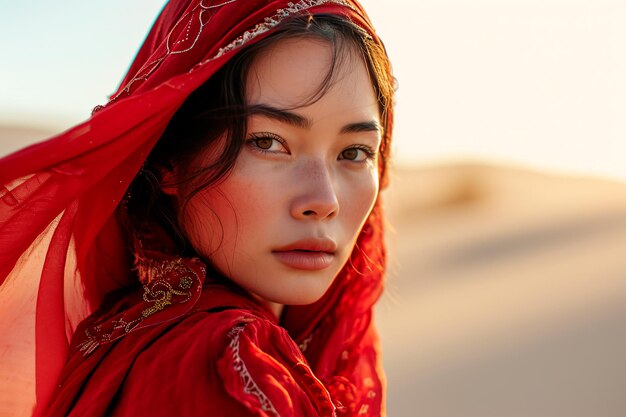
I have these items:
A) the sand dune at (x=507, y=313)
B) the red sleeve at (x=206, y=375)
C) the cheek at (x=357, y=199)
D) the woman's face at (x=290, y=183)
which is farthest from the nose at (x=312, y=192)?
the sand dune at (x=507, y=313)

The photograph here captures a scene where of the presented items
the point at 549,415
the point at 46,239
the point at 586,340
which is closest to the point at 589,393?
the point at 549,415

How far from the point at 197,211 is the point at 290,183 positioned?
258 millimetres

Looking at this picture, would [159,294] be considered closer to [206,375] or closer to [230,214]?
[230,214]

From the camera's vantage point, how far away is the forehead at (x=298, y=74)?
187cm

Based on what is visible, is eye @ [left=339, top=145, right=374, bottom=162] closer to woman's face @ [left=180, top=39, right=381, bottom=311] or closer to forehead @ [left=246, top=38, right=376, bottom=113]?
woman's face @ [left=180, top=39, right=381, bottom=311]

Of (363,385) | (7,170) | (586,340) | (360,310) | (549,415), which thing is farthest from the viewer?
(586,340)

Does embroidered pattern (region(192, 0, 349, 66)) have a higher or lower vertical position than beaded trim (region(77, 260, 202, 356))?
higher

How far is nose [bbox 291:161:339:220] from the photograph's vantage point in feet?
6.10

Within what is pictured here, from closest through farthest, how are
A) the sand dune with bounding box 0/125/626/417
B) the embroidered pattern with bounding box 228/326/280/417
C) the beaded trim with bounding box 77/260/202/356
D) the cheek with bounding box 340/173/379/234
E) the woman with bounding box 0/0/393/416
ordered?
1. the embroidered pattern with bounding box 228/326/280/417
2. the woman with bounding box 0/0/393/416
3. the beaded trim with bounding box 77/260/202/356
4. the cheek with bounding box 340/173/379/234
5. the sand dune with bounding box 0/125/626/417

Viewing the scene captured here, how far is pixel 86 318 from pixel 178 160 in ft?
1.66

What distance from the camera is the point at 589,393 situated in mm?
5730

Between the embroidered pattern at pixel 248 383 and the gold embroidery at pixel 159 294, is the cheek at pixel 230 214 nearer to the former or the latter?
the gold embroidery at pixel 159 294

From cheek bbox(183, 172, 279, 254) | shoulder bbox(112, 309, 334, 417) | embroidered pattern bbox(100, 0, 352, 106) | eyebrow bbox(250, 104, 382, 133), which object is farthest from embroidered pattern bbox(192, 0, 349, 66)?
shoulder bbox(112, 309, 334, 417)

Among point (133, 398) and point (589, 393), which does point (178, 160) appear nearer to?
point (133, 398)
